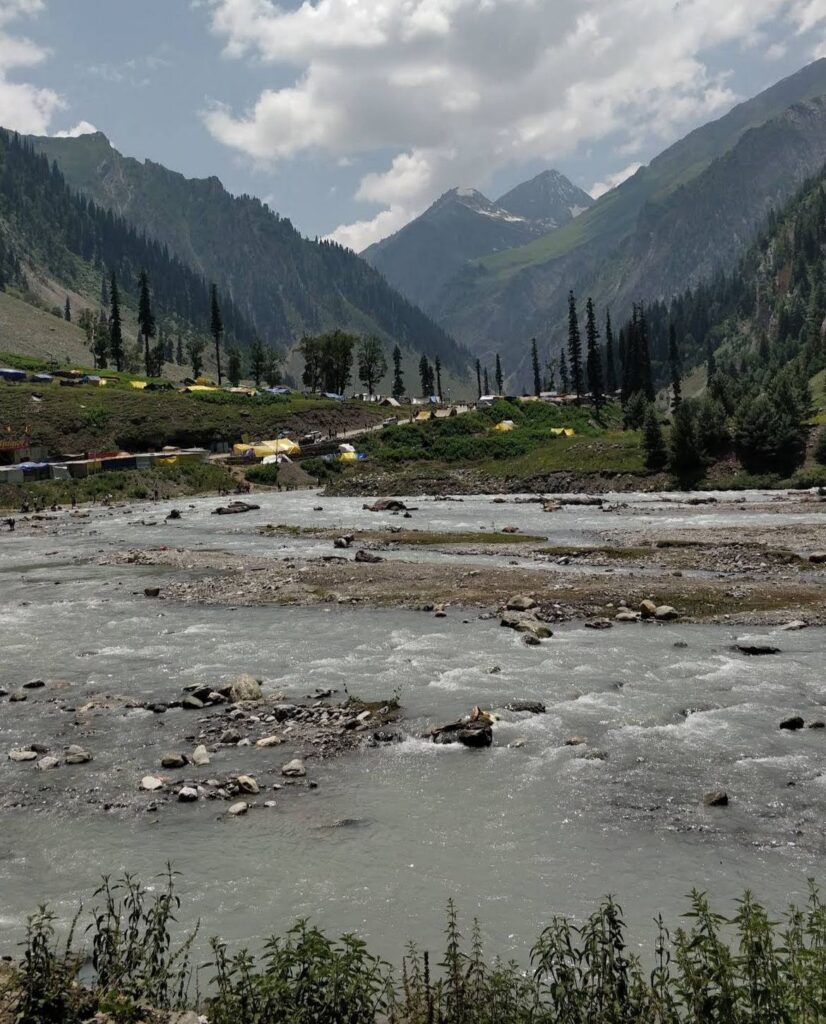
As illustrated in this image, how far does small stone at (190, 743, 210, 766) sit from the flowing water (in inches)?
16.3

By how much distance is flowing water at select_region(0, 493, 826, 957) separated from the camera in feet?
38.9

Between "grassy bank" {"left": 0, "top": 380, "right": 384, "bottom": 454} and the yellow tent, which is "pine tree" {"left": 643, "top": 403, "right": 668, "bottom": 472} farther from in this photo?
"grassy bank" {"left": 0, "top": 380, "right": 384, "bottom": 454}

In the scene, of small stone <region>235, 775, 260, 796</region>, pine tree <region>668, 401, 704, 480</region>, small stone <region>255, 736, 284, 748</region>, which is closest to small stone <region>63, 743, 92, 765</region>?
small stone <region>255, 736, 284, 748</region>

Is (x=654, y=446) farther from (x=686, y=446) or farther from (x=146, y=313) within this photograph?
(x=146, y=313)

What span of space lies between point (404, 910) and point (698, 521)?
53.6 metres

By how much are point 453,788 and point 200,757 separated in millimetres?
6029

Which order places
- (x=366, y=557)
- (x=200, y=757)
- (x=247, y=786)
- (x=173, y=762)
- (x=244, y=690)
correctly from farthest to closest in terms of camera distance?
(x=366, y=557), (x=244, y=690), (x=200, y=757), (x=173, y=762), (x=247, y=786)

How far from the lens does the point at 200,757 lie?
17156 mm

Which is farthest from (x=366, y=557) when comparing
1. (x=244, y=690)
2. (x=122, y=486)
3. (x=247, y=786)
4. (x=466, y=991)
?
(x=122, y=486)

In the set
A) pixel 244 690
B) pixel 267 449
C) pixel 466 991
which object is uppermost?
pixel 267 449

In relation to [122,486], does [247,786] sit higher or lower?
lower

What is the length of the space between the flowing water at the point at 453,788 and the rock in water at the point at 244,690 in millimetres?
966

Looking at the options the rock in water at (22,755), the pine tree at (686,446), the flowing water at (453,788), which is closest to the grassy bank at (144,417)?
the pine tree at (686,446)

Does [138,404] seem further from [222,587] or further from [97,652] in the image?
[97,652]
